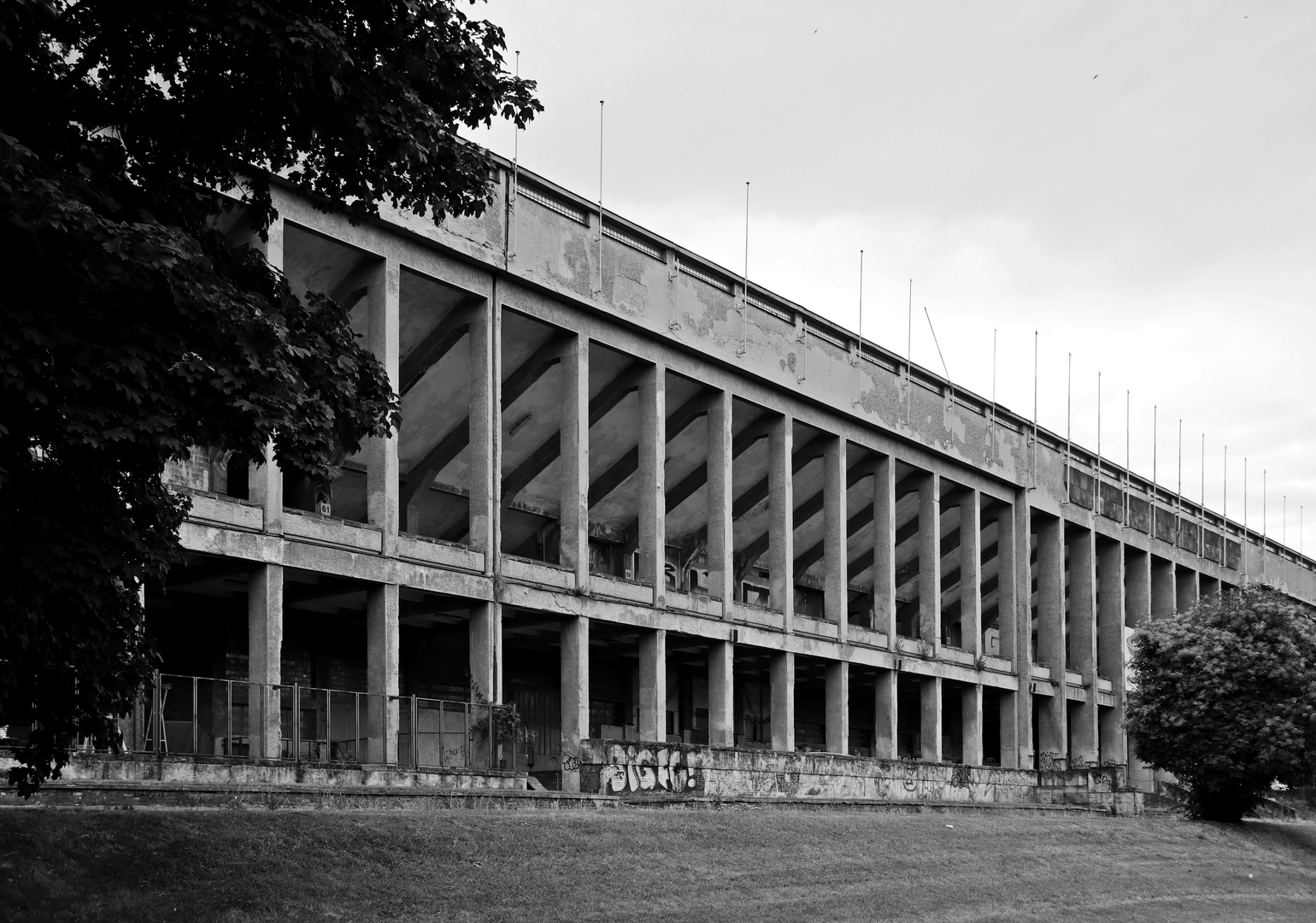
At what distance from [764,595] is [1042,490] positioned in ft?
41.4

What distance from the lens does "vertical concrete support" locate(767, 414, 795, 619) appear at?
44.7 metres

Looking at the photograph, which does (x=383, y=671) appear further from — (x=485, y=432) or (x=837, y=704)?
(x=837, y=704)

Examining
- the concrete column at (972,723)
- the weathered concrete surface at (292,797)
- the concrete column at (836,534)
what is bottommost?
the concrete column at (972,723)

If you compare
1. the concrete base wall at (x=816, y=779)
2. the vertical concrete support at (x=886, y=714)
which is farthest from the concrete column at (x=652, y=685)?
the vertical concrete support at (x=886, y=714)


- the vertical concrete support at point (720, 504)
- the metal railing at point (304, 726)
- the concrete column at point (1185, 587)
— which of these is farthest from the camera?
the concrete column at point (1185, 587)

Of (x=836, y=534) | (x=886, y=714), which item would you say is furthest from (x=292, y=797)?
(x=886, y=714)

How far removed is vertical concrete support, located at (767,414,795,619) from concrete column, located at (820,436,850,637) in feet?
7.99

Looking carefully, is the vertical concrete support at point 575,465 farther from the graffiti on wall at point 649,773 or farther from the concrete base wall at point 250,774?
the concrete base wall at point 250,774

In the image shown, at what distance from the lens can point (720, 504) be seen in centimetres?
4200

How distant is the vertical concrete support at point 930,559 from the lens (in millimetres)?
51938

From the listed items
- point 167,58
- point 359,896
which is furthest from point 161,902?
point 167,58

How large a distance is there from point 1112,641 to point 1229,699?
65.2 ft

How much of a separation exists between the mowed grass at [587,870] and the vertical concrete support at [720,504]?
9327 millimetres

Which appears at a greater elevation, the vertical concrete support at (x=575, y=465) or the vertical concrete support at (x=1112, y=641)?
the vertical concrete support at (x=575, y=465)
